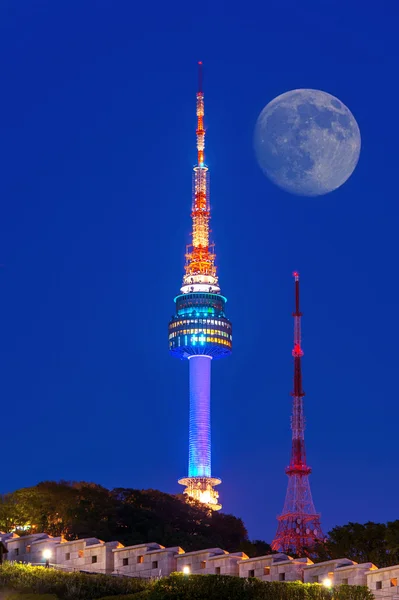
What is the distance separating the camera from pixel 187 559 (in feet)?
352

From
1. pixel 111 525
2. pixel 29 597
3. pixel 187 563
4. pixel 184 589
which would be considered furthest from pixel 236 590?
pixel 111 525

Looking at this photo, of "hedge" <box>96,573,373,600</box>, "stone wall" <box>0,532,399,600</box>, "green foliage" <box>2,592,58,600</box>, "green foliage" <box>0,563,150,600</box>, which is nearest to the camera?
"hedge" <box>96,573,373,600</box>

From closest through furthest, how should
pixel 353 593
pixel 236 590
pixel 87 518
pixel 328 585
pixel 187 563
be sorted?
pixel 353 593, pixel 236 590, pixel 328 585, pixel 187 563, pixel 87 518

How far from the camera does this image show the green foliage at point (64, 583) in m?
98.2

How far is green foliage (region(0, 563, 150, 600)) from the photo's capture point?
98.2 meters

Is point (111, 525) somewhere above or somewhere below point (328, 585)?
above

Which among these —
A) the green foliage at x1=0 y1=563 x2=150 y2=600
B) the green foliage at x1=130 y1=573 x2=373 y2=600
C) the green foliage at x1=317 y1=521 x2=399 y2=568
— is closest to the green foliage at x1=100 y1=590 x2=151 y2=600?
the green foliage at x1=130 y1=573 x2=373 y2=600

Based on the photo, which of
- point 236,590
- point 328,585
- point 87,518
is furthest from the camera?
point 87,518

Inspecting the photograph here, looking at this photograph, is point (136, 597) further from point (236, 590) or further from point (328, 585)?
point (328, 585)

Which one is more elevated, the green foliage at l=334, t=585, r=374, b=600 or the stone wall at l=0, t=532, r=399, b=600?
the stone wall at l=0, t=532, r=399, b=600

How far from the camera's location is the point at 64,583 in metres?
99.5

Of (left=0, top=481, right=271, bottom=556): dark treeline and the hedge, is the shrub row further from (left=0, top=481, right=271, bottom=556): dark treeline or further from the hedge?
(left=0, top=481, right=271, bottom=556): dark treeline

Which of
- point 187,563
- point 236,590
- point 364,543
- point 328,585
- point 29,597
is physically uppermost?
point 364,543

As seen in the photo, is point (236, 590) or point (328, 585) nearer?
point (236, 590)
